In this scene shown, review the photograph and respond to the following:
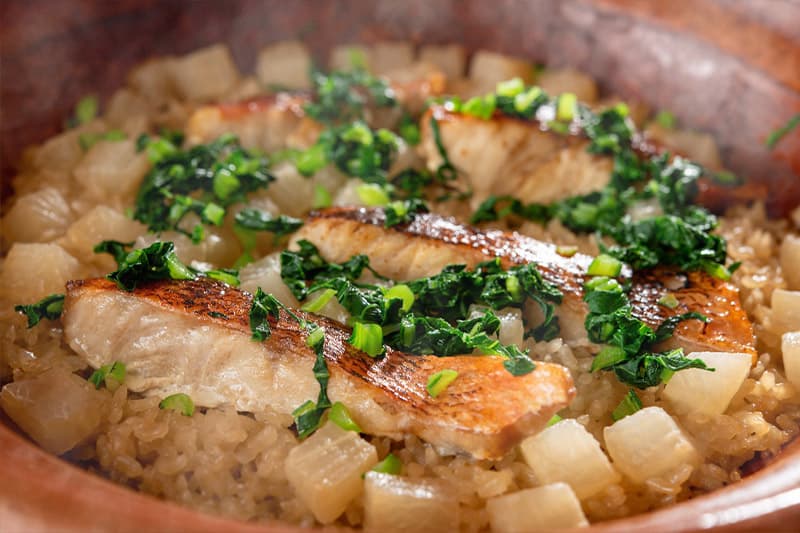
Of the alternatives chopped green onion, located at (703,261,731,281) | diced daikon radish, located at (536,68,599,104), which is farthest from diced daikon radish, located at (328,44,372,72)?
chopped green onion, located at (703,261,731,281)

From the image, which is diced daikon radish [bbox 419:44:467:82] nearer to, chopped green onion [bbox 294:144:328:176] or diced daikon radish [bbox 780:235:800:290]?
chopped green onion [bbox 294:144:328:176]

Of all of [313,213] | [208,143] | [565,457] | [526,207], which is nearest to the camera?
[565,457]

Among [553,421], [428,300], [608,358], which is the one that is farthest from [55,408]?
[608,358]

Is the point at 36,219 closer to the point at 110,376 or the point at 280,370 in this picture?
the point at 110,376

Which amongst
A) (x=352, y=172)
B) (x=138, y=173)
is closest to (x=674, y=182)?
(x=352, y=172)

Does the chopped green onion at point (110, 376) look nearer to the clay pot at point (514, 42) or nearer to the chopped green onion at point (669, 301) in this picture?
the clay pot at point (514, 42)

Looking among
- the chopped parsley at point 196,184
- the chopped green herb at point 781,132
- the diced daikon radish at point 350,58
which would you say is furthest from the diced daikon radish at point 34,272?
the chopped green herb at point 781,132

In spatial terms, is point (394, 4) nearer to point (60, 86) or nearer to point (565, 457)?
point (60, 86)

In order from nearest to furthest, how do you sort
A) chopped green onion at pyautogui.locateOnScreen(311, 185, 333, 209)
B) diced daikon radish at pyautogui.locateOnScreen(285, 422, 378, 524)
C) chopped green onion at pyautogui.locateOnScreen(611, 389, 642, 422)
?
diced daikon radish at pyautogui.locateOnScreen(285, 422, 378, 524) < chopped green onion at pyautogui.locateOnScreen(611, 389, 642, 422) < chopped green onion at pyautogui.locateOnScreen(311, 185, 333, 209)
